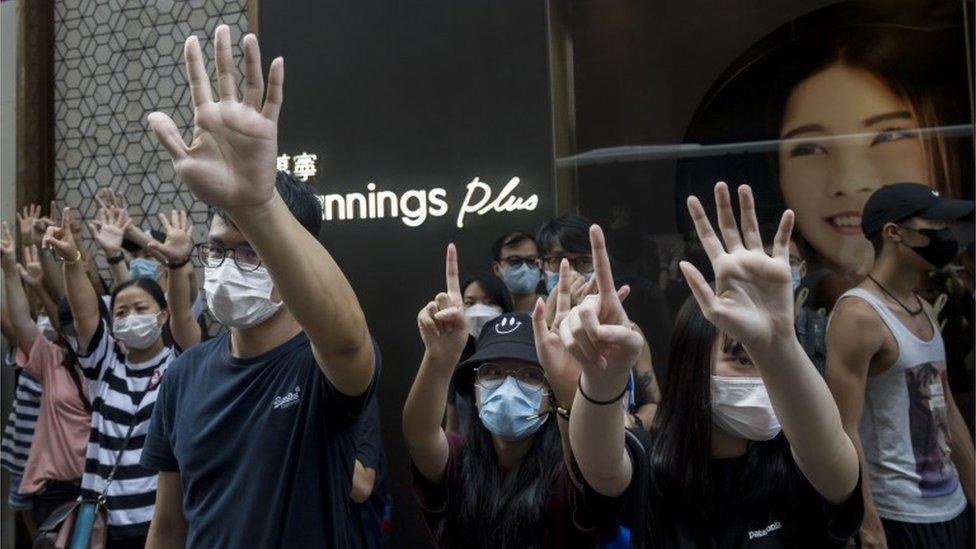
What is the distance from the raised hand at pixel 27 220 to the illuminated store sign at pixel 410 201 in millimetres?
1667

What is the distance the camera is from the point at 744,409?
2.53 m

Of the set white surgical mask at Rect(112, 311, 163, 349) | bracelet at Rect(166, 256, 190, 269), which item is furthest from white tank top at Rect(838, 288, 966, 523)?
white surgical mask at Rect(112, 311, 163, 349)

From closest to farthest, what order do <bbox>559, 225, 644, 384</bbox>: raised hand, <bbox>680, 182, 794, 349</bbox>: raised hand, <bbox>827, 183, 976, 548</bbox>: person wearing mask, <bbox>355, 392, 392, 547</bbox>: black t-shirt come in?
<bbox>680, 182, 794, 349</bbox>: raised hand → <bbox>559, 225, 644, 384</bbox>: raised hand → <bbox>827, 183, 976, 548</bbox>: person wearing mask → <bbox>355, 392, 392, 547</bbox>: black t-shirt

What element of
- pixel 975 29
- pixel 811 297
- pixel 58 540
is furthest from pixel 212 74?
pixel 975 29

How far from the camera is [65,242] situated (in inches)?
164

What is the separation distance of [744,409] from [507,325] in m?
0.90

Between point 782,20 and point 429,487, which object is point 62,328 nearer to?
point 429,487

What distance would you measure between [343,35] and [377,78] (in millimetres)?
355

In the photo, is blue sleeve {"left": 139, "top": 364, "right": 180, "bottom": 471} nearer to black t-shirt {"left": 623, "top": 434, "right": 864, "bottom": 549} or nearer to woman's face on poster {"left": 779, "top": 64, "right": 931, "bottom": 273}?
black t-shirt {"left": 623, "top": 434, "right": 864, "bottom": 549}

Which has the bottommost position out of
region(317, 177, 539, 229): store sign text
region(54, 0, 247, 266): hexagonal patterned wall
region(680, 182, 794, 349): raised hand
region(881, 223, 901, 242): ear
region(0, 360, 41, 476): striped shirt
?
region(0, 360, 41, 476): striped shirt

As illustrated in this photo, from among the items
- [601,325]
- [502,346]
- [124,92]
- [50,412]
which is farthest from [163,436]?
[124,92]

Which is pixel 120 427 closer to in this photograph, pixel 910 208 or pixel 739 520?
pixel 739 520

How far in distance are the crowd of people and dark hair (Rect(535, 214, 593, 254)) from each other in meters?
0.86

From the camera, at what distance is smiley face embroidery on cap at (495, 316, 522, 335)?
10.2ft
